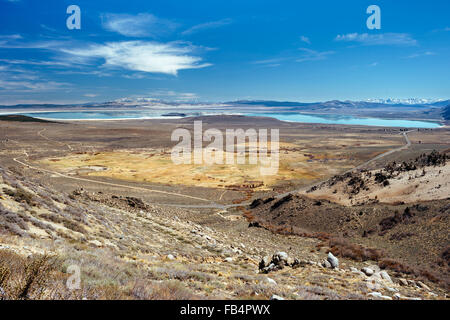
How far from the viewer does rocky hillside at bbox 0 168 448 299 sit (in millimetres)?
4812

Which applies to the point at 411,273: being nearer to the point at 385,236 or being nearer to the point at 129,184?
the point at 385,236

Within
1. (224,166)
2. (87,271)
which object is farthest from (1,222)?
(224,166)

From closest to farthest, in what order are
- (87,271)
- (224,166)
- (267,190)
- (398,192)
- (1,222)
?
(87,271)
(1,222)
(398,192)
(267,190)
(224,166)

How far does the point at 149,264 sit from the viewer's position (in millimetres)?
8266

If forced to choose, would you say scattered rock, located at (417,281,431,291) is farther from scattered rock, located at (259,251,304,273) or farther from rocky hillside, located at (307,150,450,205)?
rocky hillside, located at (307,150,450,205)

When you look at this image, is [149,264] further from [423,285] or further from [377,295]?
[423,285]

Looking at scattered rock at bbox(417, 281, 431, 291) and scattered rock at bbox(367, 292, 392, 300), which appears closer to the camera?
scattered rock at bbox(367, 292, 392, 300)

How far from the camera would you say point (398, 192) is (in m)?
25.9

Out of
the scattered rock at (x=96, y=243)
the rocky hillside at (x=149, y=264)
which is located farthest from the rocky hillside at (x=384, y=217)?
the scattered rock at (x=96, y=243)

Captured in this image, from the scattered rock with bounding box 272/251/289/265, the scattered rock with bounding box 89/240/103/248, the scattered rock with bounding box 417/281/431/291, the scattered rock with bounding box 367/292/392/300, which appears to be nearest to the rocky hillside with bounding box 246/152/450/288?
the scattered rock with bounding box 417/281/431/291

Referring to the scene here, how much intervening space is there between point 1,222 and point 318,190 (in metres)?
33.1

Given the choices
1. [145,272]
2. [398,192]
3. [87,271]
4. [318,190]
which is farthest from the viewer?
[318,190]

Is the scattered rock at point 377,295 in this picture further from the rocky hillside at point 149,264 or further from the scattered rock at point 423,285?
the scattered rock at point 423,285

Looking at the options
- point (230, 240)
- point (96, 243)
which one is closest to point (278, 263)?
point (230, 240)
